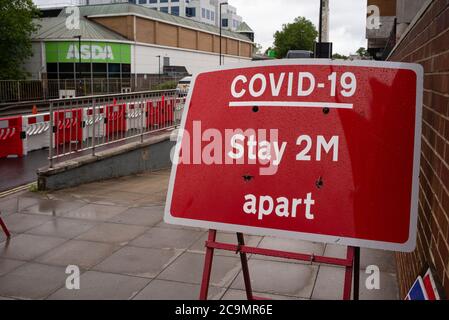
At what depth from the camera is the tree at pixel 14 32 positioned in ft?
132

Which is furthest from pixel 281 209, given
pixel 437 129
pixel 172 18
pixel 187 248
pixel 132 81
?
pixel 172 18

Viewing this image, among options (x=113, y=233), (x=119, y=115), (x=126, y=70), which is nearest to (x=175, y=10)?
(x=126, y=70)

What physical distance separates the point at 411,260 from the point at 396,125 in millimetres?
1477

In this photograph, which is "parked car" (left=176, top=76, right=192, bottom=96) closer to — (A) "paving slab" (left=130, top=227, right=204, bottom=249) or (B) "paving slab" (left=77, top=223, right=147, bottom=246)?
(A) "paving slab" (left=130, top=227, right=204, bottom=249)

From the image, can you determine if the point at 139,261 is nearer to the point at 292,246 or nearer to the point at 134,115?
the point at 292,246

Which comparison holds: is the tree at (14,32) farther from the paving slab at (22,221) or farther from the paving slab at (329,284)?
the paving slab at (329,284)

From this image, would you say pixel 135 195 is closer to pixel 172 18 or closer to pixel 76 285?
pixel 76 285

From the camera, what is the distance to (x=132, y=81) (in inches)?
1978

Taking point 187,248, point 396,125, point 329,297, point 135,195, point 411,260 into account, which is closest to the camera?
point 396,125

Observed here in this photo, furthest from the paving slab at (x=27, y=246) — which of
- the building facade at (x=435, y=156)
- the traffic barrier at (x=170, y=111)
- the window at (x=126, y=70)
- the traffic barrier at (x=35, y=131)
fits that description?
the window at (x=126, y=70)

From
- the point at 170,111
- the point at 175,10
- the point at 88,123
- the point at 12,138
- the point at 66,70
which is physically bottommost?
the point at 12,138

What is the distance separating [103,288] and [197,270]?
2.98 ft

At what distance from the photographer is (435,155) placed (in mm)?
2668

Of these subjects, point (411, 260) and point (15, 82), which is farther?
point (15, 82)
